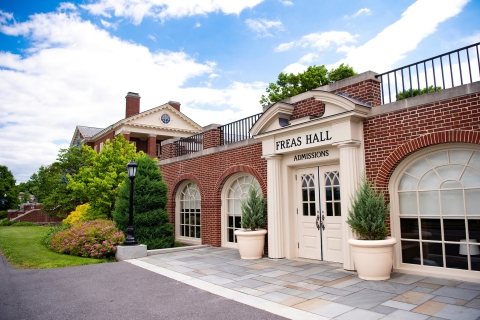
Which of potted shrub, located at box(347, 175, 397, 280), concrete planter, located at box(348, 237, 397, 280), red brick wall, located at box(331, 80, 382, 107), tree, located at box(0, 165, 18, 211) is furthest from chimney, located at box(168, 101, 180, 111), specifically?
tree, located at box(0, 165, 18, 211)

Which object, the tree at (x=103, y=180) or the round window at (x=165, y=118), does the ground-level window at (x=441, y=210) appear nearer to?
the tree at (x=103, y=180)

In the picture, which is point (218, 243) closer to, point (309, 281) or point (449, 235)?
point (309, 281)

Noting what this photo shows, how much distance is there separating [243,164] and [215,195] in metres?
1.77

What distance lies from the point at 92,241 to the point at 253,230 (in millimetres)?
4865

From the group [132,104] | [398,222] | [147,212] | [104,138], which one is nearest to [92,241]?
[147,212]

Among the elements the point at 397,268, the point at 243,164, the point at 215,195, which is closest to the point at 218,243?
the point at 215,195

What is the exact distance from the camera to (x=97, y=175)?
1573cm

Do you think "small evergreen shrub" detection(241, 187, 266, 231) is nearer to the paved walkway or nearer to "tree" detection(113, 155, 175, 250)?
the paved walkway

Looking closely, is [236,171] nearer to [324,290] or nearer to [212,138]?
[212,138]

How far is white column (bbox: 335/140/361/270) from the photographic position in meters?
7.30

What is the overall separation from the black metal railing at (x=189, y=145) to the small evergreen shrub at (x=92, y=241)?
182 inches

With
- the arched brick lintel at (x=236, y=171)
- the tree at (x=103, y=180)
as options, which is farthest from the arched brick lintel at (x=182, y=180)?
the tree at (x=103, y=180)

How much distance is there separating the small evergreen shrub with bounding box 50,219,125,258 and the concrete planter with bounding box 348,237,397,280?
7064 millimetres

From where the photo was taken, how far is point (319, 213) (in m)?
8.55
